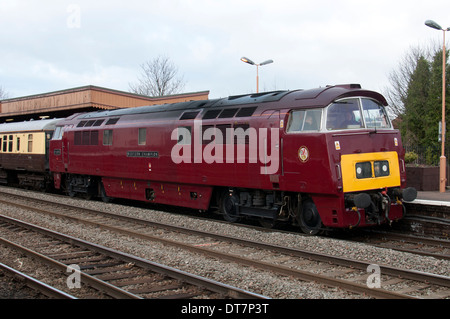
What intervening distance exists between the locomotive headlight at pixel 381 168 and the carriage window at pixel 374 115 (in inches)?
33.6

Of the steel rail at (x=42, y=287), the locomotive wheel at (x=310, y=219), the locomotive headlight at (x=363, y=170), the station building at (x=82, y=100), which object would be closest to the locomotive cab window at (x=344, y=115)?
the locomotive headlight at (x=363, y=170)

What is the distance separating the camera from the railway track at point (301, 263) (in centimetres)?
639

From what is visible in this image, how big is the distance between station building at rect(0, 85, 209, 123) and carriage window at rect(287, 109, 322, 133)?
65.7ft

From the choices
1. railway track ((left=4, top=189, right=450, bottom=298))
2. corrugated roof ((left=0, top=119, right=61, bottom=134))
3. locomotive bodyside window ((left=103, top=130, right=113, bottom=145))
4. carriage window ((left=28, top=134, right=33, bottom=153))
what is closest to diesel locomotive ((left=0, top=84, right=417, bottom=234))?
locomotive bodyside window ((left=103, top=130, right=113, bottom=145))

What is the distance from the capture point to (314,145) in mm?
9578

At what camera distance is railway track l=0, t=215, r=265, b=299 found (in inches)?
248

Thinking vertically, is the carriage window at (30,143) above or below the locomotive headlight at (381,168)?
above

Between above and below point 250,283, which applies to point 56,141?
above

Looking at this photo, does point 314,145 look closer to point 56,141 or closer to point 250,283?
point 250,283

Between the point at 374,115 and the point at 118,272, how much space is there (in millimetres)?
6541

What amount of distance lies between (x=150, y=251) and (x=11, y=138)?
1847 cm

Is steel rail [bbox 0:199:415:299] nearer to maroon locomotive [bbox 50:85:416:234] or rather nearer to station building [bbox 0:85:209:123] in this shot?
maroon locomotive [bbox 50:85:416:234]

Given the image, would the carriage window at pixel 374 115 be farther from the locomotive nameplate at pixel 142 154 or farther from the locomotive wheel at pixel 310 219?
the locomotive nameplate at pixel 142 154
